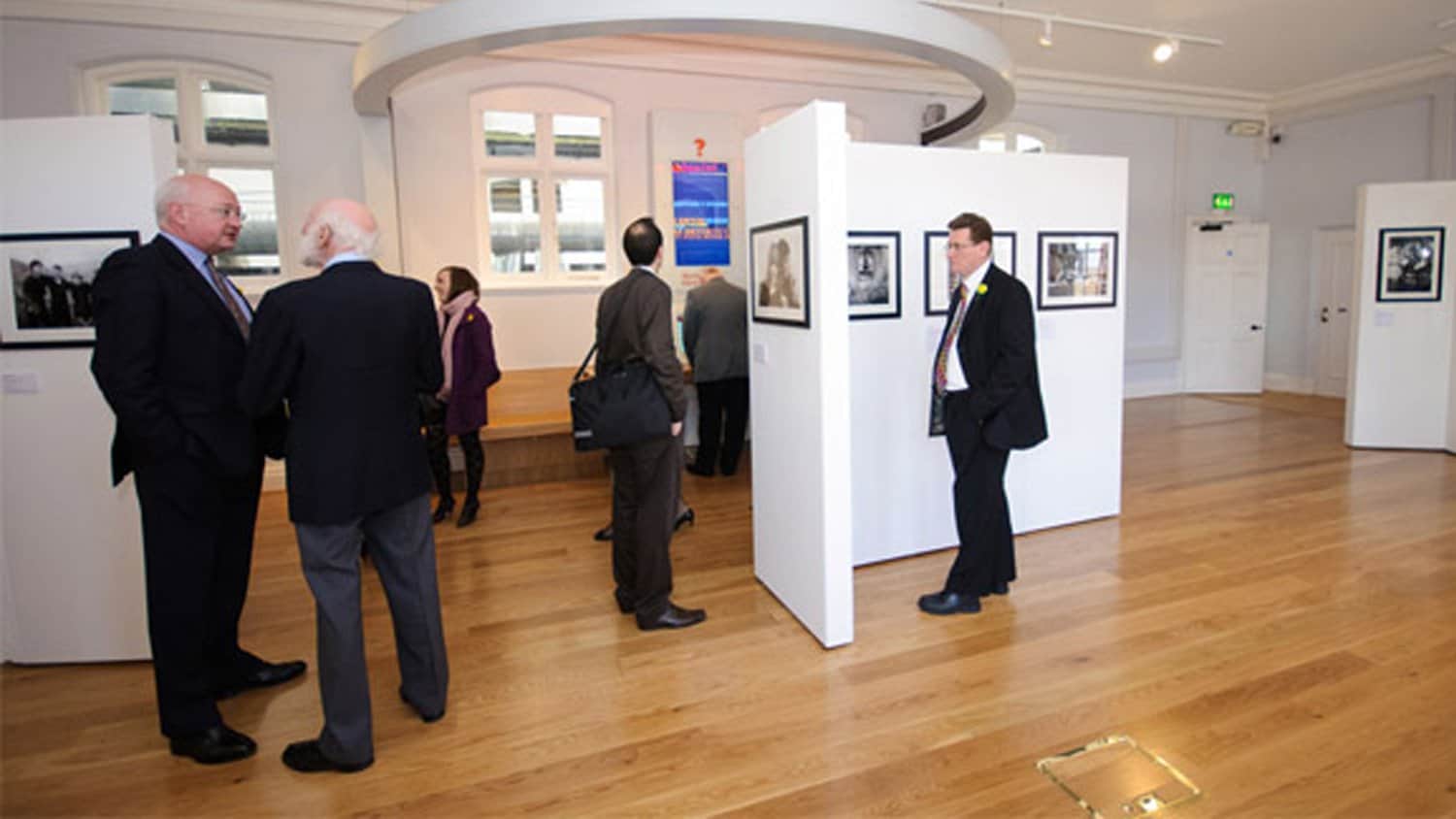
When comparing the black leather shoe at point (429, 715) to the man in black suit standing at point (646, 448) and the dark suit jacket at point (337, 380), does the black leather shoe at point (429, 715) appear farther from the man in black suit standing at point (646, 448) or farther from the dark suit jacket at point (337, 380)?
the man in black suit standing at point (646, 448)

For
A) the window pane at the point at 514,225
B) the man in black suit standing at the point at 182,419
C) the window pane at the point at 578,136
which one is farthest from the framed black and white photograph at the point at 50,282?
the window pane at the point at 578,136

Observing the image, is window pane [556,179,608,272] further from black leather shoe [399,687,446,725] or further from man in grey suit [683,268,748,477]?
black leather shoe [399,687,446,725]

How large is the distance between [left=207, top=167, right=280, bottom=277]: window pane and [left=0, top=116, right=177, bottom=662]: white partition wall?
3.84 meters

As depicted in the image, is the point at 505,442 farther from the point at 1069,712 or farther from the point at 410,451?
Result: the point at 1069,712

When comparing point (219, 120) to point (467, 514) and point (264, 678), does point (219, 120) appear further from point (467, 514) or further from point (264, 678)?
point (264, 678)

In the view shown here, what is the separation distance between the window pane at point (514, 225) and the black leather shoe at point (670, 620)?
199 inches

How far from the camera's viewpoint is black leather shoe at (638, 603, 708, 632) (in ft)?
11.9

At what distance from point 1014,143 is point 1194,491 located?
573 centimetres

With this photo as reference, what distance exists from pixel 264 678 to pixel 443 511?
2360 mm

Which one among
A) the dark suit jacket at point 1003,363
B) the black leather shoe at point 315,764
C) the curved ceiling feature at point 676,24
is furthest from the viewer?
the curved ceiling feature at point 676,24

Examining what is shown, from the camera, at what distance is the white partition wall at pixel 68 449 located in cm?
312

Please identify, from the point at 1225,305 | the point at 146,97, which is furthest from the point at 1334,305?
the point at 146,97

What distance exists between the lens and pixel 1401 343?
6.93 meters

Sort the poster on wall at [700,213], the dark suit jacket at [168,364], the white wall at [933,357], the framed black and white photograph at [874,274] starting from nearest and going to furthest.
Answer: the dark suit jacket at [168,364], the framed black and white photograph at [874,274], the white wall at [933,357], the poster on wall at [700,213]
